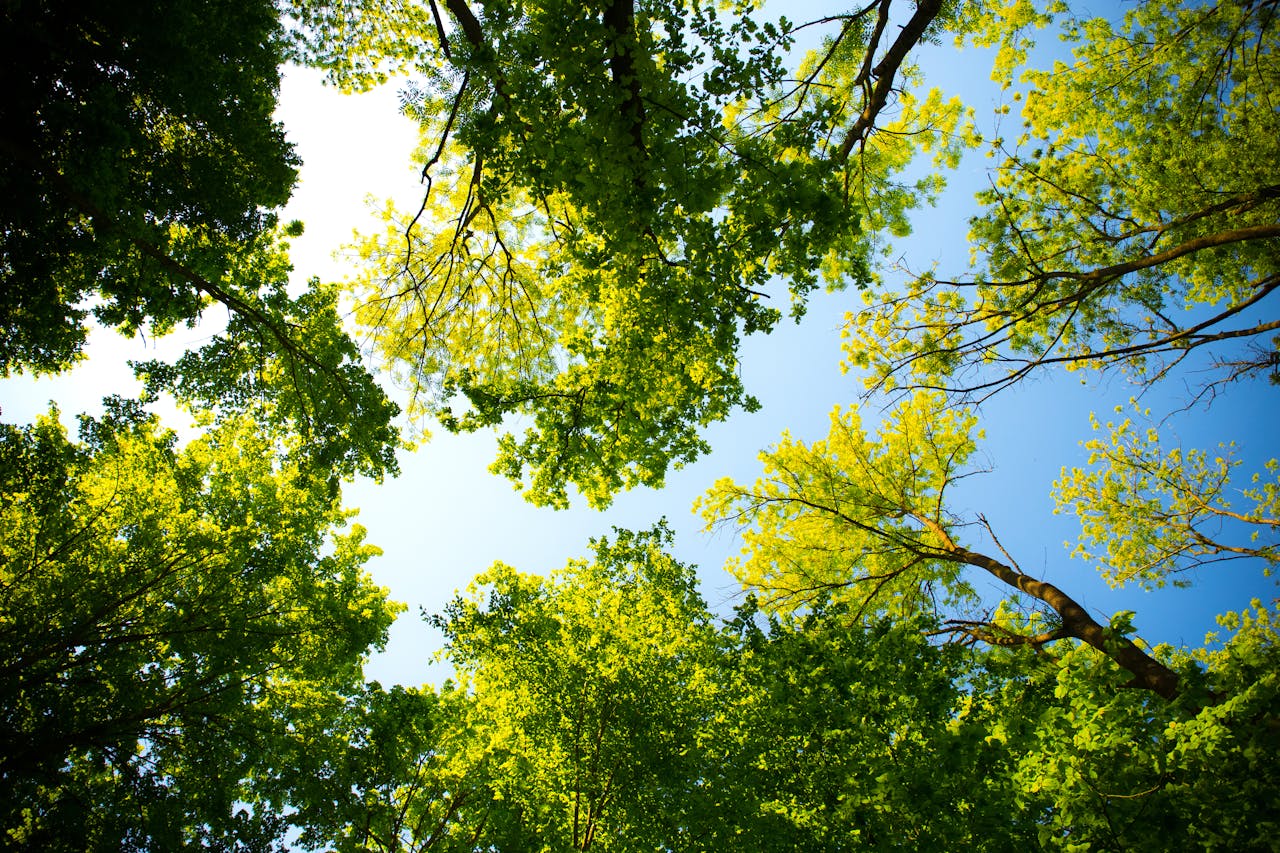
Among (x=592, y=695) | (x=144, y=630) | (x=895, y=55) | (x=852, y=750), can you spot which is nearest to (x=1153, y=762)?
(x=852, y=750)

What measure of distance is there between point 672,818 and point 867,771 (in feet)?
8.14

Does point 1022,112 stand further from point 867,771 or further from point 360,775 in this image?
point 360,775

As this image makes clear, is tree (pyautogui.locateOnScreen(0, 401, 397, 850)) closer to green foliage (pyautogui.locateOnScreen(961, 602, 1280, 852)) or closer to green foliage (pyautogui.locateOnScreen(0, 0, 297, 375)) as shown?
green foliage (pyautogui.locateOnScreen(0, 0, 297, 375))

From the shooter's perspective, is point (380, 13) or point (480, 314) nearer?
point (380, 13)

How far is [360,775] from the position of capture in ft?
20.9

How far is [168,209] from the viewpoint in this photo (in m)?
5.78

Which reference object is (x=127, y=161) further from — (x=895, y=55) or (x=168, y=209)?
(x=895, y=55)

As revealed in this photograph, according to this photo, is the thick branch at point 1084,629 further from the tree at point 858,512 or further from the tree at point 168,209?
the tree at point 168,209

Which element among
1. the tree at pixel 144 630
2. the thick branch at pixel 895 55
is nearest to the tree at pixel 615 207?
the thick branch at pixel 895 55

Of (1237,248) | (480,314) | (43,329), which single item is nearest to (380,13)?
(480,314)

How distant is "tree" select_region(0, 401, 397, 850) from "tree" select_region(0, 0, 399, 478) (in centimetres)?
98

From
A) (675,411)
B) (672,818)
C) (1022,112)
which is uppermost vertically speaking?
(1022,112)

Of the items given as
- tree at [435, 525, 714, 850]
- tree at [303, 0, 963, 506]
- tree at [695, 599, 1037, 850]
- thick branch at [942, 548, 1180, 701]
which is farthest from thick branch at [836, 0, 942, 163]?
tree at [435, 525, 714, 850]

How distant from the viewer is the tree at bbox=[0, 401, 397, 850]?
19.7ft
